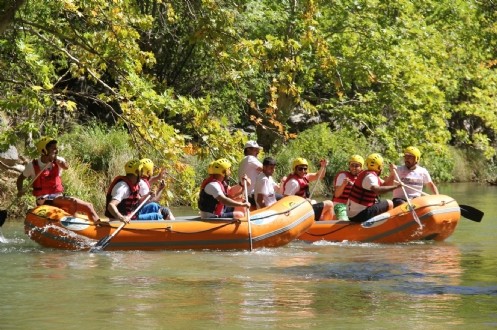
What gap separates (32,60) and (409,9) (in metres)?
13.1

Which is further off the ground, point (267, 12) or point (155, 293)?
point (267, 12)

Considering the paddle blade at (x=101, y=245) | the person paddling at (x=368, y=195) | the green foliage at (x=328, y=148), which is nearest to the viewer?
the paddle blade at (x=101, y=245)

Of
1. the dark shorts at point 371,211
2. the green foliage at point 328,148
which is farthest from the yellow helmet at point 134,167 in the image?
the green foliage at point 328,148

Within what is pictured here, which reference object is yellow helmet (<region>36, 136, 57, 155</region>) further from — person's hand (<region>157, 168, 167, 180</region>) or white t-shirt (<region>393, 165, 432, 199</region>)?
white t-shirt (<region>393, 165, 432, 199</region>)

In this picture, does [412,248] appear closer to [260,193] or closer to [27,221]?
[260,193]

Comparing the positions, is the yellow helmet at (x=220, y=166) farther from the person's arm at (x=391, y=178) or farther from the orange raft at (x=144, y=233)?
the person's arm at (x=391, y=178)

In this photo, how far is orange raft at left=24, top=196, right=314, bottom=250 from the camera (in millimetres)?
15008

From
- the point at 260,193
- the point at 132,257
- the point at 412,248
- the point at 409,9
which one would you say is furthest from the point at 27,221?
the point at 409,9

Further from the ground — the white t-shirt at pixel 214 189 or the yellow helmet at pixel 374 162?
the yellow helmet at pixel 374 162

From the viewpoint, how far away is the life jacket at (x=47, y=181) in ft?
51.3

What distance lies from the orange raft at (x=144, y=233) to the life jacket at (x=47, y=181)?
0.47 meters

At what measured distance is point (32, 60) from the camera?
1554 cm

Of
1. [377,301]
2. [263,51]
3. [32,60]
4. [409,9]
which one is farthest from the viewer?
[409,9]

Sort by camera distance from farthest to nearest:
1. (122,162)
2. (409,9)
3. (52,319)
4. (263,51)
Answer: (409,9) < (122,162) < (263,51) < (52,319)
